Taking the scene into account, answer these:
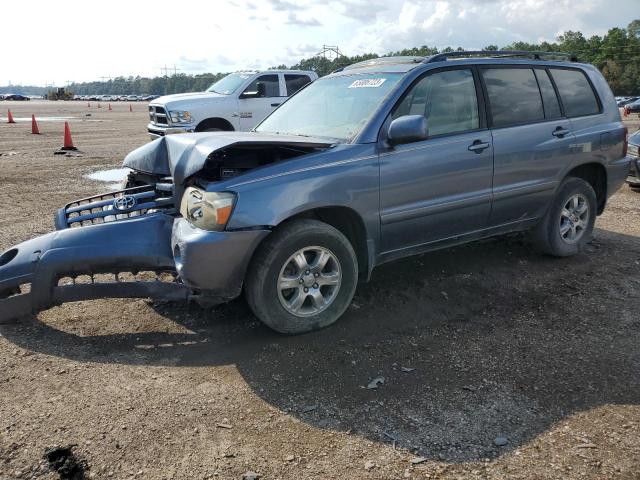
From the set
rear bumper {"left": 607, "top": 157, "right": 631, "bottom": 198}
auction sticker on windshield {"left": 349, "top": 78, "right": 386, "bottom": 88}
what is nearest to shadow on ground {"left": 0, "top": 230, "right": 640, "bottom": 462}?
rear bumper {"left": 607, "top": 157, "right": 631, "bottom": 198}

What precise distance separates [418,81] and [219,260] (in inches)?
85.6

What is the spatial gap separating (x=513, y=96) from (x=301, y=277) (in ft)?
8.89

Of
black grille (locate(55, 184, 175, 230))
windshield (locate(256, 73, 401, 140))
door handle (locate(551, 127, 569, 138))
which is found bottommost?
black grille (locate(55, 184, 175, 230))

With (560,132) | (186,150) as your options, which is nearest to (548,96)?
(560,132)

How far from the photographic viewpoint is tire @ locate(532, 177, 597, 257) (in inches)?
206

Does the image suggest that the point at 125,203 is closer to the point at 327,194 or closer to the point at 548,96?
the point at 327,194

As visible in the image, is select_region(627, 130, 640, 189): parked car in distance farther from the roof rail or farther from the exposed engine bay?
the exposed engine bay

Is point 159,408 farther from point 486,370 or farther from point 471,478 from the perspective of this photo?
point 486,370

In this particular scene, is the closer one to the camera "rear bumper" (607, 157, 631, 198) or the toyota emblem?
the toyota emblem

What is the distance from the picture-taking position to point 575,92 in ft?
17.7

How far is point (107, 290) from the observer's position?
12.4 ft

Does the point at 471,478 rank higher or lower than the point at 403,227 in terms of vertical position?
lower

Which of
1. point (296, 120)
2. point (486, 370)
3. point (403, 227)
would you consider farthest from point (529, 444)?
point (296, 120)

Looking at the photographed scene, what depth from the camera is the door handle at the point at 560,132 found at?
16.5ft
